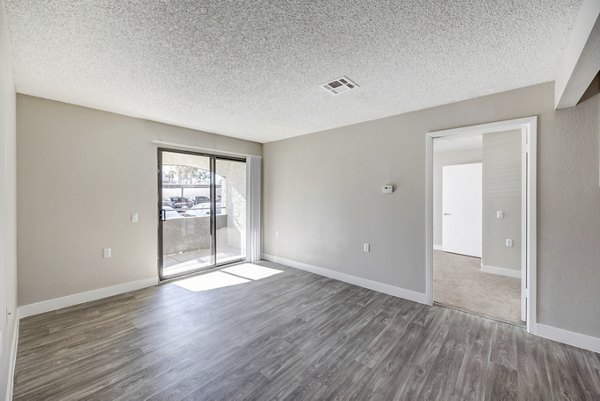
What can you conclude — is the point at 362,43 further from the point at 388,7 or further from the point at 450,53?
the point at 450,53

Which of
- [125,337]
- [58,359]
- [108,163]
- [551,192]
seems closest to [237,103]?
[108,163]

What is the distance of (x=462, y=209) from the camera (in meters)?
5.96

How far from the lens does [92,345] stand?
2348mm

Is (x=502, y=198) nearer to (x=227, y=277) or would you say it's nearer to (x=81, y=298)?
(x=227, y=277)

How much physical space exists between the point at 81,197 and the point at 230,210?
2.35 m

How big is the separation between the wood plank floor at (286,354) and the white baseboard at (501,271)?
218cm

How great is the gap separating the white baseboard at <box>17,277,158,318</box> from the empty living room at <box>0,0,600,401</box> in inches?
0.8

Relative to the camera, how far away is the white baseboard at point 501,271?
14.2 feet

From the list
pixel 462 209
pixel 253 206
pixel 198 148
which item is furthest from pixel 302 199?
pixel 462 209

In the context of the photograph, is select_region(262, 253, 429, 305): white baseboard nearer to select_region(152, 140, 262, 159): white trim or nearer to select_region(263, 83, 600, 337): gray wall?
select_region(263, 83, 600, 337): gray wall

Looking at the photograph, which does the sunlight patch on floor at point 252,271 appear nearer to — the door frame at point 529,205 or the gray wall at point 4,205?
the gray wall at point 4,205

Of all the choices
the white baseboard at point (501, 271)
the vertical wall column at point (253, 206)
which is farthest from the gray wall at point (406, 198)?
the white baseboard at point (501, 271)

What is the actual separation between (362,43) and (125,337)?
3.41 m

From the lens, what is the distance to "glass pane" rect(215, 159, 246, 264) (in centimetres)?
488
